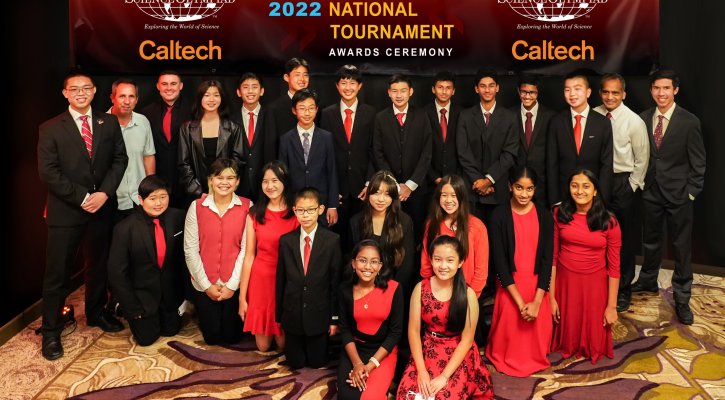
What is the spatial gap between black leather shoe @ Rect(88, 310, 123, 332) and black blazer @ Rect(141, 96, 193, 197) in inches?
36.9

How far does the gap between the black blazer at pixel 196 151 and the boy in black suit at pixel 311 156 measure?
0.35 metres

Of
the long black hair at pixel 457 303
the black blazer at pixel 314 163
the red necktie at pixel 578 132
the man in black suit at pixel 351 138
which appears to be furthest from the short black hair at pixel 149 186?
the red necktie at pixel 578 132

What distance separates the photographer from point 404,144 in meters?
4.35

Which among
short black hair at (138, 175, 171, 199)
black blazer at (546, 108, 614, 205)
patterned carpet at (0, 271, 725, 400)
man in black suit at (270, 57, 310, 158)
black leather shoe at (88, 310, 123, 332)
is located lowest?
patterned carpet at (0, 271, 725, 400)

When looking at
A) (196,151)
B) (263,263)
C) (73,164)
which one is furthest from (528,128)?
(73,164)

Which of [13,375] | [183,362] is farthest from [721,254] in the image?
[13,375]

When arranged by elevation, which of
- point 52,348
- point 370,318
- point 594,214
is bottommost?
point 52,348

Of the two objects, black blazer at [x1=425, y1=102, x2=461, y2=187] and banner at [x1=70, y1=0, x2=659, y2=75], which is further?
banner at [x1=70, y1=0, x2=659, y2=75]

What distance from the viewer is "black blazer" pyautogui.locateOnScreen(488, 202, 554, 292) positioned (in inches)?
146

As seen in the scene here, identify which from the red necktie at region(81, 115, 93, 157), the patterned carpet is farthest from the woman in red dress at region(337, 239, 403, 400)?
the red necktie at region(81, 115, 93, 157)

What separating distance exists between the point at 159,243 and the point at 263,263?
0.70m

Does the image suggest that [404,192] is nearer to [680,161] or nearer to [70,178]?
[680,161]

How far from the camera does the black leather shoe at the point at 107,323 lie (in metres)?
4.11

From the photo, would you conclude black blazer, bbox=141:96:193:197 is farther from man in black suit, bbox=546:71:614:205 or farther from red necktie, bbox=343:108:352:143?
man in black suit, bbox=546:71:614:205
